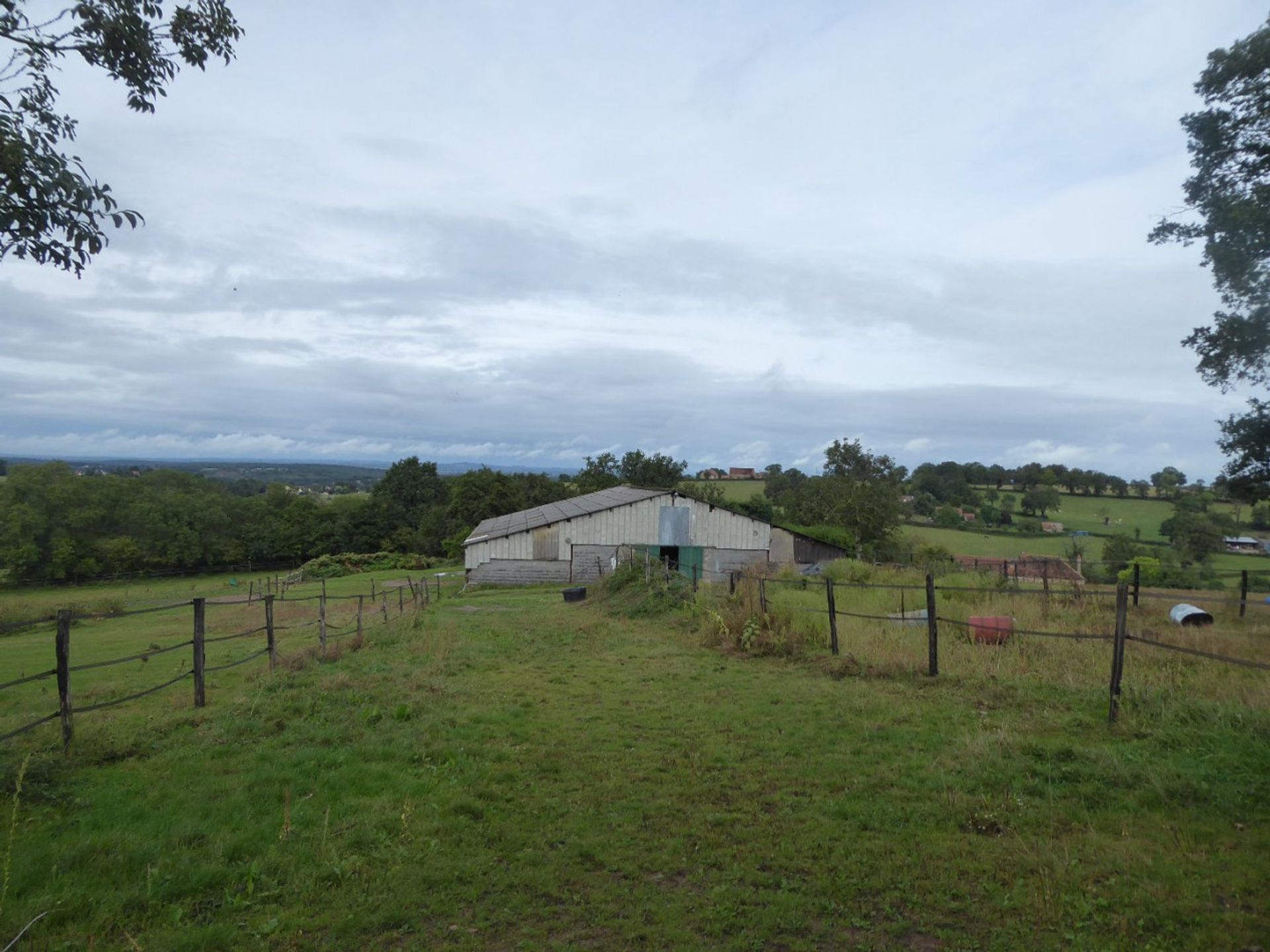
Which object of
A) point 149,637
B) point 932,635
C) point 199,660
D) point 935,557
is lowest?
point 149,637

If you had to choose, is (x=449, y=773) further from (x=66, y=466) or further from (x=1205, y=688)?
(x=66, y=466)

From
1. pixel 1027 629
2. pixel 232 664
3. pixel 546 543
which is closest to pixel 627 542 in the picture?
pixel 546 543

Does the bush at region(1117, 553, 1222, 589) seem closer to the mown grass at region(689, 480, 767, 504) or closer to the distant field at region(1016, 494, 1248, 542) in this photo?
the distant field at region(1016, 494, 1248, 542)

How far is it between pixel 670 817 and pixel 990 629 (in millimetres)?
7553

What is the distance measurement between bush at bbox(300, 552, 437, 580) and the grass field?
4454 cm

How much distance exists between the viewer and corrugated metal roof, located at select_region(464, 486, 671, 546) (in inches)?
1294

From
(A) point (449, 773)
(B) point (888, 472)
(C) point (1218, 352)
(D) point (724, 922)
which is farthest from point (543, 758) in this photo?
(B) point (888, 472)

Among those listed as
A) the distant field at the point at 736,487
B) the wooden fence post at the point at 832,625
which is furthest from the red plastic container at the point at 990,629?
the distant field at the point at 736,487

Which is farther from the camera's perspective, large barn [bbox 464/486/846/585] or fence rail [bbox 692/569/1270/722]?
large barn [bbox 464/486/846/585]

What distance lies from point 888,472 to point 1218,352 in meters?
31.6

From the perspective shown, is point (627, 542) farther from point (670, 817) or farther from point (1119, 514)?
point (1119, 514)

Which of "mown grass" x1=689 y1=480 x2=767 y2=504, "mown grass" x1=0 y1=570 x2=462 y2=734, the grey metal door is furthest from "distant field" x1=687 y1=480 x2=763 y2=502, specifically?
"mown grass" x1=0 y1=570 x2=462 y2=734

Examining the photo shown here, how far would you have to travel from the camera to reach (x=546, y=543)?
3256 cm

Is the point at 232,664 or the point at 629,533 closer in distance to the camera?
the point at 232,664
